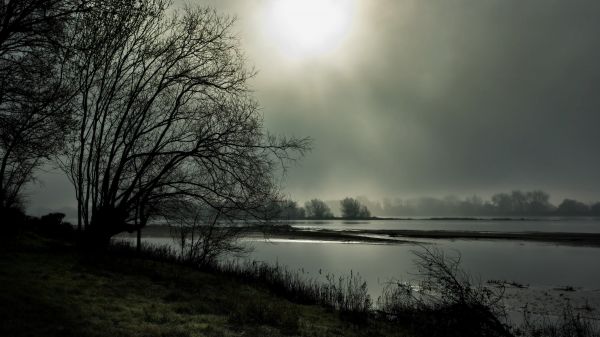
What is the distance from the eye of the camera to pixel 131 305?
9.30 metres

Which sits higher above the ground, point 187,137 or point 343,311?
point 187,137

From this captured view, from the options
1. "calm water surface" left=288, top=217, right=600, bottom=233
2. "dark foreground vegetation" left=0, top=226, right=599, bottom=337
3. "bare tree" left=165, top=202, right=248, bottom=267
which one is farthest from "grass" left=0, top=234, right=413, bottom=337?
"calm water surface" left=288, top=217, right=600, bottom=233

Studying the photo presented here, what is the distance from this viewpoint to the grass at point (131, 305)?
23.5 feet

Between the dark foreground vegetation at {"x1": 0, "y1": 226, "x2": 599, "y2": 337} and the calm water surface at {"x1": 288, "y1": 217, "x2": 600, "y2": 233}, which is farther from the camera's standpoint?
the calm water surface at {"x1": 288, "y1": 217, "x2": 600, "y2": 233}

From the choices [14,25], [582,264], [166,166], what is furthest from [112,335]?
[582,264]

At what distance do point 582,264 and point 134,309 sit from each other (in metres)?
31.3

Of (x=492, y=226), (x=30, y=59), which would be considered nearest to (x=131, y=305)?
(x=30, y=59)

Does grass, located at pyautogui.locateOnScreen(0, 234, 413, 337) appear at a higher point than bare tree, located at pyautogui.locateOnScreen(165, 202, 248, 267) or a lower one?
lower

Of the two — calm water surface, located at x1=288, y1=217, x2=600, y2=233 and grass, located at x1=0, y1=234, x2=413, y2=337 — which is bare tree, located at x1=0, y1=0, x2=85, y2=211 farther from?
calm water surface, located at x1=288, y1=217, x2=600, y2=233

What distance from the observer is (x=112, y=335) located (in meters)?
6.70

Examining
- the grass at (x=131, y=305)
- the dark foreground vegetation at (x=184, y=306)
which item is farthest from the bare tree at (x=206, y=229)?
the grass at (x=131, y=305)

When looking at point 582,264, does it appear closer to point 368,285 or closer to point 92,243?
point 368,285

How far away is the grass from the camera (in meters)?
7.16

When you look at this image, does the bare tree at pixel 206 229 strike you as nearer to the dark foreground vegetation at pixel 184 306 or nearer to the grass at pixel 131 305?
the dark foreground vegetation at pixel 184 306
